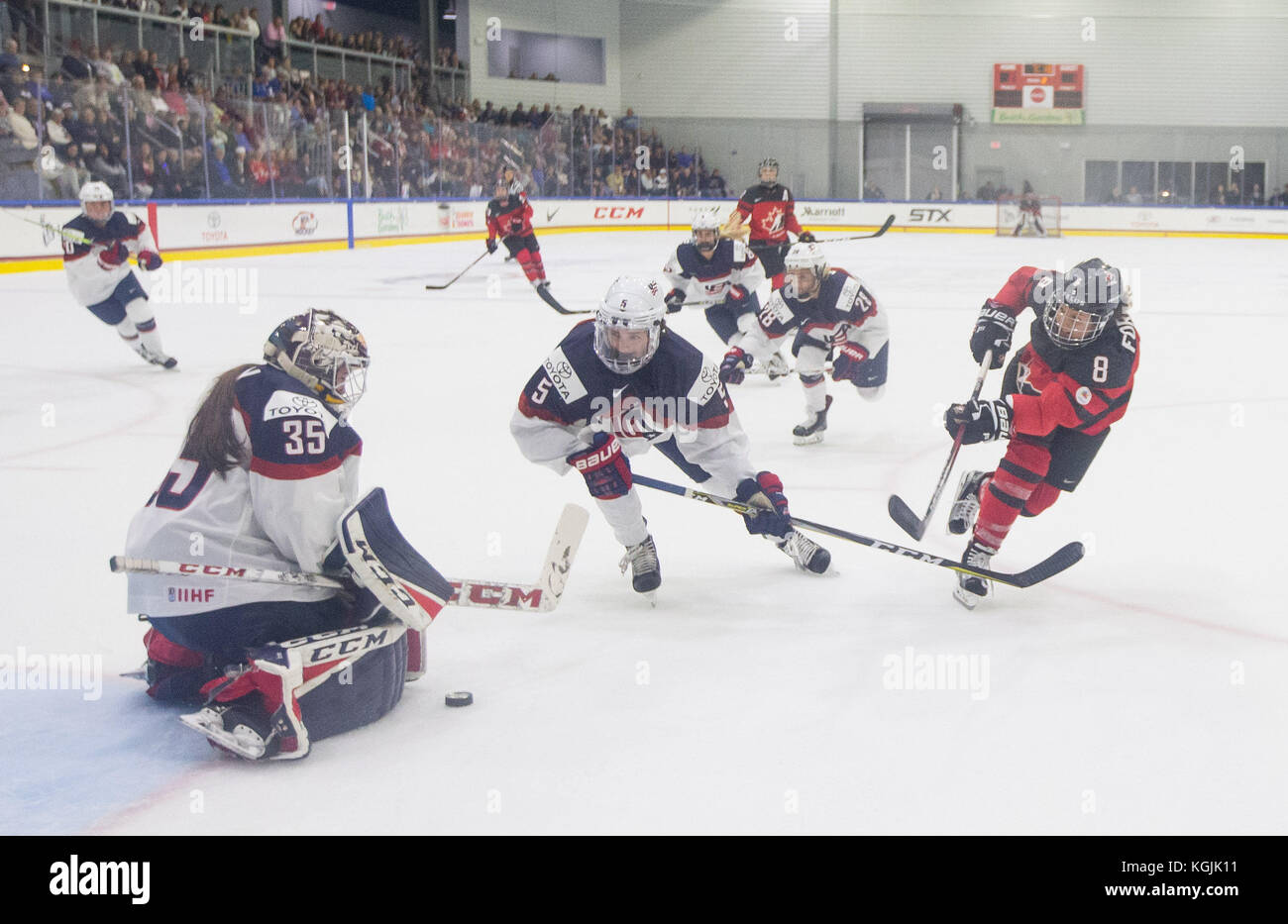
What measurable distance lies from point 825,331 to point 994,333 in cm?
209

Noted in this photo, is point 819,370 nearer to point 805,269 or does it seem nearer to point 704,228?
point 805,269

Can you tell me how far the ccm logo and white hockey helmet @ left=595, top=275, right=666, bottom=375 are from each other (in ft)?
0.66

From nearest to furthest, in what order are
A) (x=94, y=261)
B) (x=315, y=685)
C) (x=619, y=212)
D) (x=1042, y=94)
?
(x=315, y=685) → (x=94, y=261) → (x=619, y=212) → (x=1042, y=94)

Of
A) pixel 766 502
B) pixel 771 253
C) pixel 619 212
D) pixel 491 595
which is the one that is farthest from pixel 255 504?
pixel 619 212

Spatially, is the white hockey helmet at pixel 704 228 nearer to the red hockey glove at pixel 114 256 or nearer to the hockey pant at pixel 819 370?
the hockey pant at pixel 819 370

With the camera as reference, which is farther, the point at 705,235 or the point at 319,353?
the point at 705,235

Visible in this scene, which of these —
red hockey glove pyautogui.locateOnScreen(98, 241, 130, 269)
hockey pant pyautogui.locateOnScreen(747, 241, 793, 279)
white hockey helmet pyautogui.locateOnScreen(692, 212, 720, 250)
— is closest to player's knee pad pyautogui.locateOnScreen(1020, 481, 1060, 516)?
white hockey helmet pyautogui.locateOnScreen(692, 212, 720, 250)

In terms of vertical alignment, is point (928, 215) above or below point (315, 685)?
above

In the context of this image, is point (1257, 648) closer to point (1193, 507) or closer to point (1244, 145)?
point (1193, 507)

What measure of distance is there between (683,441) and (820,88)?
74.7ft

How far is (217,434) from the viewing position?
239 cm
